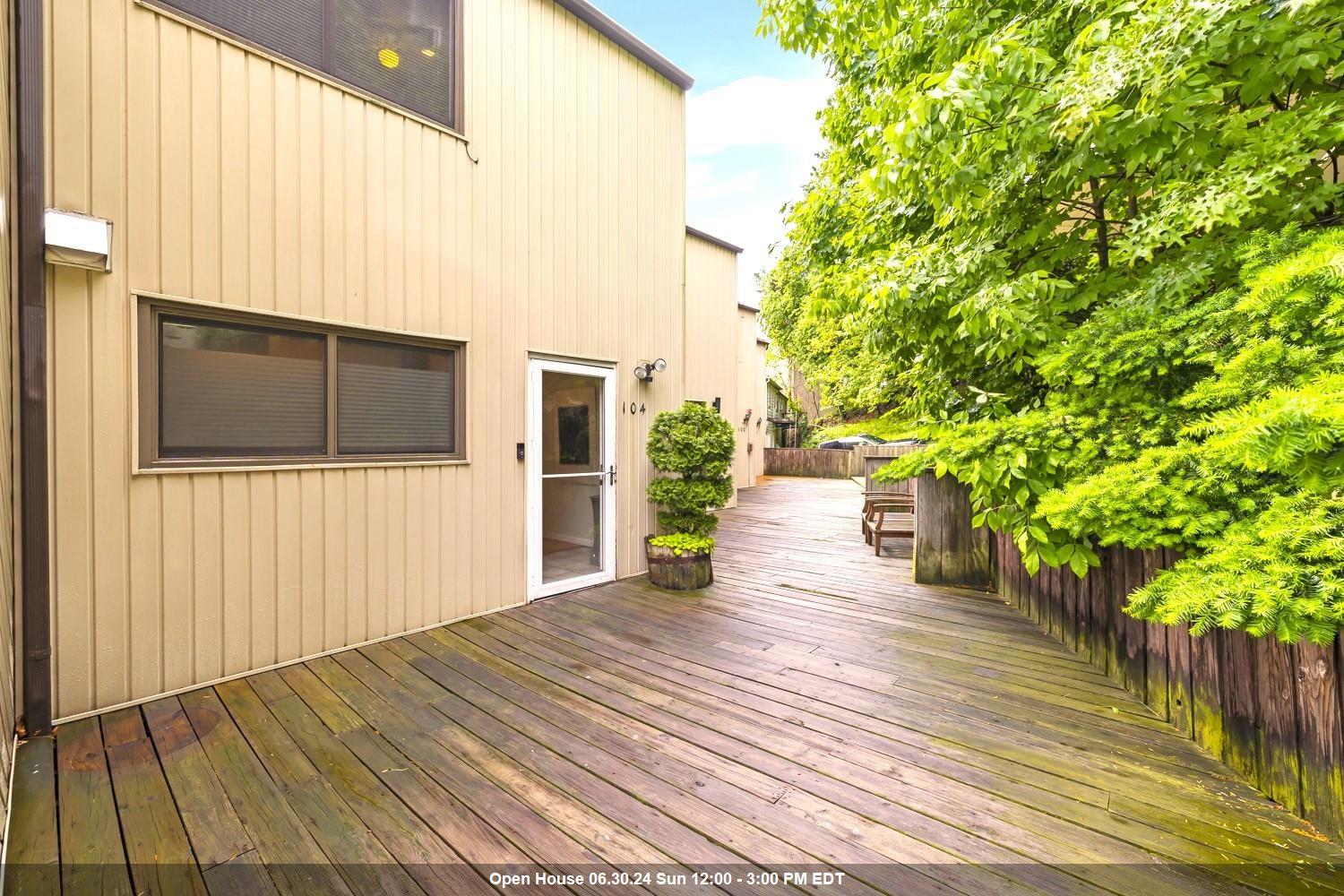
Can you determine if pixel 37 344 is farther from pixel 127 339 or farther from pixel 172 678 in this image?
pixel 172 678

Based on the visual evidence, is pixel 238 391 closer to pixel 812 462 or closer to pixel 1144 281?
pixel 1144 281

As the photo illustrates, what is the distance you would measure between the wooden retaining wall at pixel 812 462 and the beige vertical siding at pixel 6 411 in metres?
15.2

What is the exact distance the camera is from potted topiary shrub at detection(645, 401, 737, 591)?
15.2 feet

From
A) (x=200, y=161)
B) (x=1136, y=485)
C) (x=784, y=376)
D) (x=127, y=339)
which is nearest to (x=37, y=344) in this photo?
(x=127, y=339)

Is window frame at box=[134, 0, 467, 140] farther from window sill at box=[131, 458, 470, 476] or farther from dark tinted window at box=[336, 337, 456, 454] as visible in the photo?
window sill at box=[131, 458, 470, 476]

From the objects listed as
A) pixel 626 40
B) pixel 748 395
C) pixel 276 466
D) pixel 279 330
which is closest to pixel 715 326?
pixel 748 395

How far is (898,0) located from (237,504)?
17.6ft

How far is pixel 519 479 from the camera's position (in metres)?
4.21

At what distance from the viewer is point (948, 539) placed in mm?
4723

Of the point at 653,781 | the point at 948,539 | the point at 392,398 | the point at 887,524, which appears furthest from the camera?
the point at 887,524

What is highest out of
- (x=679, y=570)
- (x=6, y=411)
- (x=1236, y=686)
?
(x=6, y=411)

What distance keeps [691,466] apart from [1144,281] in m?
3.32

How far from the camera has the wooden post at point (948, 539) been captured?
466 centimetres

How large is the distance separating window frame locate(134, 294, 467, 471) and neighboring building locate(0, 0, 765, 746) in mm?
15
